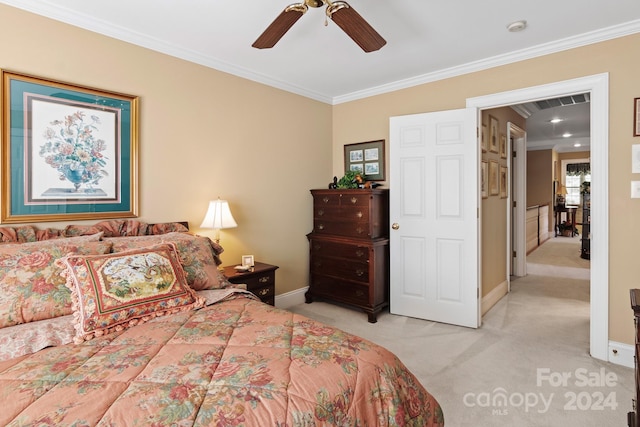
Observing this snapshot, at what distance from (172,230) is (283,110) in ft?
6.09

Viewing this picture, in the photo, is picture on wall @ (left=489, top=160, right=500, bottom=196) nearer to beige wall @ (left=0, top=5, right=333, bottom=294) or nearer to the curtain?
beige wall @ (left=0, top=5, right=333, bottom=294)

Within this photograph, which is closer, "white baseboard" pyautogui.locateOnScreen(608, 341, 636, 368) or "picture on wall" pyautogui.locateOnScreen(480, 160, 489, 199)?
"white baseboard" pyautogui.locateOnScreen(608, 341, 636, 368)

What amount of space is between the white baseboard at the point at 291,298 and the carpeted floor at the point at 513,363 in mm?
83

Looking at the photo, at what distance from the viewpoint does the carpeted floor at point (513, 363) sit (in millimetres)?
2004

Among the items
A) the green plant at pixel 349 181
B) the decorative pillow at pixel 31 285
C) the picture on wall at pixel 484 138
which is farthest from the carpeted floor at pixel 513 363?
the decorative pillow at pixel 31 285

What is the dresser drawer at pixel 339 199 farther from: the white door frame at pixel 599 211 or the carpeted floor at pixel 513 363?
the white door frame at pixel 599 211

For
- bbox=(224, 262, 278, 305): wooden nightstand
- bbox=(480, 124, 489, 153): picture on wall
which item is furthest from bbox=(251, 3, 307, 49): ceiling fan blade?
bbox=(480, 124, 489, 153): picture on wall

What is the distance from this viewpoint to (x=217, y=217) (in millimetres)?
2885

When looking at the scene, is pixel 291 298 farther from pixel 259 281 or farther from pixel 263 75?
pixel 263 75

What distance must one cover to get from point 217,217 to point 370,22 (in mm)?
1933

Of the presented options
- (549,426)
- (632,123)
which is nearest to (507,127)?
(632,123)

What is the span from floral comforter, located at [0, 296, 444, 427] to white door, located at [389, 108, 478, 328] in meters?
2.07

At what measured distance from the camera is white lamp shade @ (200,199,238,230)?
9.42 feet

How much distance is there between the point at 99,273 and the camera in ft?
5.45
